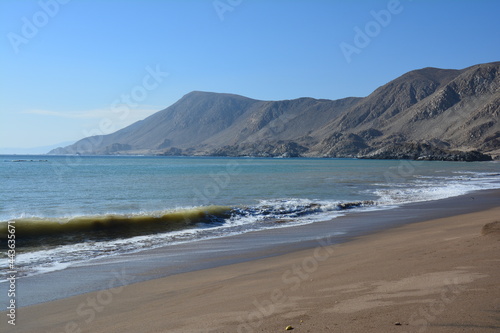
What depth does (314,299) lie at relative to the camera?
6195mm

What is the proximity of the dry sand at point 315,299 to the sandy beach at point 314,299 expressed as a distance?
0.05ft

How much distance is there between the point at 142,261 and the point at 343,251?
5231 millimetres

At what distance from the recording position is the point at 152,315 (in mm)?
6234

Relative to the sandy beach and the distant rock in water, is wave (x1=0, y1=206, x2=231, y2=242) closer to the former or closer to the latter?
the sandy beach

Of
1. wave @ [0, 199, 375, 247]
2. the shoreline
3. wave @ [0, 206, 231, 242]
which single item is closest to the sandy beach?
the shoreline

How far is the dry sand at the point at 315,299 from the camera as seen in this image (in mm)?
5109

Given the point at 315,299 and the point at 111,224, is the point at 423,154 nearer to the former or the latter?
the point at 111,224

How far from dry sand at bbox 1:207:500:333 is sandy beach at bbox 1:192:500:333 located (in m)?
0.01

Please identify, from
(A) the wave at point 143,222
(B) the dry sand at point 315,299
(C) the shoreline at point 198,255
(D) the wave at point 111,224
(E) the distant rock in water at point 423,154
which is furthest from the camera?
(E) the distant rock in water at point 423,154

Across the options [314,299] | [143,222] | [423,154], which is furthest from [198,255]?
[423,154]

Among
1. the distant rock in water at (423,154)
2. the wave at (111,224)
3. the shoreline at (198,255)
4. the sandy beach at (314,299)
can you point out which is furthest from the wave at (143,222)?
the distant rock in water at (423,154)

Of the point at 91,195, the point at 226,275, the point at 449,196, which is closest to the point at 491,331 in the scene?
the point at 226,275

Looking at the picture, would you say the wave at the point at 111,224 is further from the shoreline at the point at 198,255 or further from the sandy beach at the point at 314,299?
the sandy beach at the point at 314,299

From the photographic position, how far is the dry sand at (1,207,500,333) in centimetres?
511
